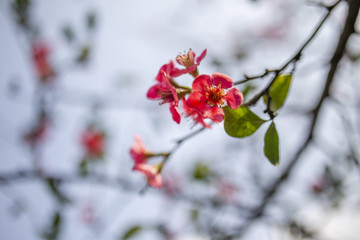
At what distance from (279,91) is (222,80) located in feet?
0.68

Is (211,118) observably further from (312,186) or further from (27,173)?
(312,186)

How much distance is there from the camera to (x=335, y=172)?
2486mm

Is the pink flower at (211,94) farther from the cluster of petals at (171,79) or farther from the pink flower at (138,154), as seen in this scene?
the pink flower at (138,154)

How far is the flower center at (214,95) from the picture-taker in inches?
38.9

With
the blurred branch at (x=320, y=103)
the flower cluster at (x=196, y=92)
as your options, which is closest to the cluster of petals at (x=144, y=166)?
the flower cluster at (x=196, y=92)

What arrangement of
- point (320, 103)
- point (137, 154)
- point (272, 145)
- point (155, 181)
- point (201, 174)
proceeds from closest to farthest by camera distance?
1. point (272, 145)
2. point (155, 181)
3. point (137, 154)
4. point (320, 103)
5. point (201, 174)

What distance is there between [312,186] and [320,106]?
1961mm

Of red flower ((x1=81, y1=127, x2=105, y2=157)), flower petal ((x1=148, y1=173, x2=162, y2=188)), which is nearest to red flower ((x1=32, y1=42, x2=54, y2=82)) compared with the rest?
red flower ((x1=81, y1=127, x2=105, y2=157))

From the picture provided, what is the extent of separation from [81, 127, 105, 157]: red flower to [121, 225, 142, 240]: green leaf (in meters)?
1.71

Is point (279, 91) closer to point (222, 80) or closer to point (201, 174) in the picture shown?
point (222, 80)

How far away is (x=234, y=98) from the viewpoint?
89cm

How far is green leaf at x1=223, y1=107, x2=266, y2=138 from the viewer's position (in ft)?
2.83

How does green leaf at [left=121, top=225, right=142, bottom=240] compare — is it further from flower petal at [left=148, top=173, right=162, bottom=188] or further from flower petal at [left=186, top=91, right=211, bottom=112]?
flower petal at [left=186, top=91, right=211, bottom=112]

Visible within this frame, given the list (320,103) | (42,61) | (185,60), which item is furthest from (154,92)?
(42,61)
